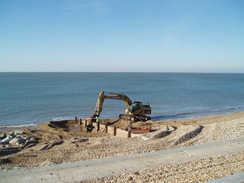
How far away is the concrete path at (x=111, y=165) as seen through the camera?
823 cm

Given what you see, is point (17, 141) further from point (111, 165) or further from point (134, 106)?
point (134, 106)

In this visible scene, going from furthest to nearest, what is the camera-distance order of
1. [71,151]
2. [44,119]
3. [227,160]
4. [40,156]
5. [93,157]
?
[44,119], [71,151], [40,156], [93,157], [227,160]

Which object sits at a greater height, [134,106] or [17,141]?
[134,106]

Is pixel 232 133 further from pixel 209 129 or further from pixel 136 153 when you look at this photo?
pixel 136 153

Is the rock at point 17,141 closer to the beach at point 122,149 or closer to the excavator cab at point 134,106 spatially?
the beach at point 122,149

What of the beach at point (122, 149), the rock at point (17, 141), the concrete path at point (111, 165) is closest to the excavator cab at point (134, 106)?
the beach at point (122, 149)

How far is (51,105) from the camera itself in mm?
35375

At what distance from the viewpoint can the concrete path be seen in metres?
8.23

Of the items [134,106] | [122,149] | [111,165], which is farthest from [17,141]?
[134,106]

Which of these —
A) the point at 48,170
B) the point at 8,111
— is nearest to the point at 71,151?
the point at 48,170

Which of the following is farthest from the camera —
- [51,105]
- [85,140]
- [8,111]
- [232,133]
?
[51,105]

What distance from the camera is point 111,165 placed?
9266 mm

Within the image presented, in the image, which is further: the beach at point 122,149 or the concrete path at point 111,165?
the beach at point 122,149

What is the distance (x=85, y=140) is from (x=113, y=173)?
6867 mm
